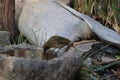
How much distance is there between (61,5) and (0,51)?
4.44 ft

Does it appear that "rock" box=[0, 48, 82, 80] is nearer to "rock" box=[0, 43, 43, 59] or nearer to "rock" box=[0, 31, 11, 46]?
"rock" box=[0, 43, 43, 59]

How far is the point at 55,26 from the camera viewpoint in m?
3.84

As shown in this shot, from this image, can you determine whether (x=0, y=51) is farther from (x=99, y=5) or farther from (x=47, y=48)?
(x=99, y=5)

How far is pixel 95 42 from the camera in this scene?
3.66 meters

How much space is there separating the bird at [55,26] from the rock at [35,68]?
717 mm

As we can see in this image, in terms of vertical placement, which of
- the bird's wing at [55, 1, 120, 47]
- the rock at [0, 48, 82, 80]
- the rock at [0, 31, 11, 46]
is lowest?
the rock at [0, 31, 11, 46]

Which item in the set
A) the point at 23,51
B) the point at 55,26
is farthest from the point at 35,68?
the point at 55,26

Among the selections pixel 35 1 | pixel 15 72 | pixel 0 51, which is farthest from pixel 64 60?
pixel 35 1

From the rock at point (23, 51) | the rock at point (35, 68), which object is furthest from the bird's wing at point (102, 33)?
the rock at point (35, 68)

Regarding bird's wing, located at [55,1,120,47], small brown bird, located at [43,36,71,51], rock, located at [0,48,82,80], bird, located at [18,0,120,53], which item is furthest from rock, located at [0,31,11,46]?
rock, located at [0,48,82,80]

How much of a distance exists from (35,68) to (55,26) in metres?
1.21

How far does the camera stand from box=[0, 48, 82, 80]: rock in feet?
8.78

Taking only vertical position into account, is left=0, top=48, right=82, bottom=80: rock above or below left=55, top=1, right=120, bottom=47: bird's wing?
above

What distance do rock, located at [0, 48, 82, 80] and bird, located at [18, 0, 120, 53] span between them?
2.35 ft
